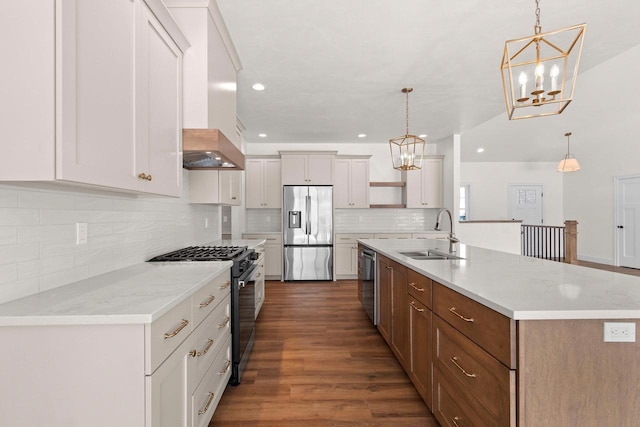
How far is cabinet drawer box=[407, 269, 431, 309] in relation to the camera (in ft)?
5.82

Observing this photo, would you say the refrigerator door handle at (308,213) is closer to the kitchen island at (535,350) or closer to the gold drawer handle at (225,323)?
the gold drawer handle at (225,323)

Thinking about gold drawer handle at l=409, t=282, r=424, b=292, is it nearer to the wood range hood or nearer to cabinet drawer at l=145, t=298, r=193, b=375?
cabinet drawer at l=145, t=298, r=193, b=375

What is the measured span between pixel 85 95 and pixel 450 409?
2129mm

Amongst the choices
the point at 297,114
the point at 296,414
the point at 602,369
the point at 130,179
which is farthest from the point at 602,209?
the point at 130,179

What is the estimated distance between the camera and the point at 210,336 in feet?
5.44

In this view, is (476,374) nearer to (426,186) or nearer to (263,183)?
(263,183)

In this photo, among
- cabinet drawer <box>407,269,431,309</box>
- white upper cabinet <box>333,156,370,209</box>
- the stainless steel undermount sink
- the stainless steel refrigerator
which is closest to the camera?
cabinet drawer <box>407,269,431,309</box>

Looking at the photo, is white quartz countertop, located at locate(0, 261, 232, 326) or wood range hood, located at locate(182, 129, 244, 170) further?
wood range hood, located at locate(182, 129, 244, 170)

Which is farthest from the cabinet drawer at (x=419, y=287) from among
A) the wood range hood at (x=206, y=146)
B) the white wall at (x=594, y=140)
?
the white wall at (x=594, y=140)

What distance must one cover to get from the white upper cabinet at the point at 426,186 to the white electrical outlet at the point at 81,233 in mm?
5333

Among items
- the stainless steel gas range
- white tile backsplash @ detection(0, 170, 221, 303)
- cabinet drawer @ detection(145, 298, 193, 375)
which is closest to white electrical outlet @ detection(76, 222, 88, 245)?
white tile backsplash @ detection(0, 170, 221, 303)

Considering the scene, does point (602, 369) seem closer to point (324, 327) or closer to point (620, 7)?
point (324, 327)

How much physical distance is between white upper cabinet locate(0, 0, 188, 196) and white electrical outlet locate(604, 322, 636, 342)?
1.98 m

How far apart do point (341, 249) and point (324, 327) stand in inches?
94.8
